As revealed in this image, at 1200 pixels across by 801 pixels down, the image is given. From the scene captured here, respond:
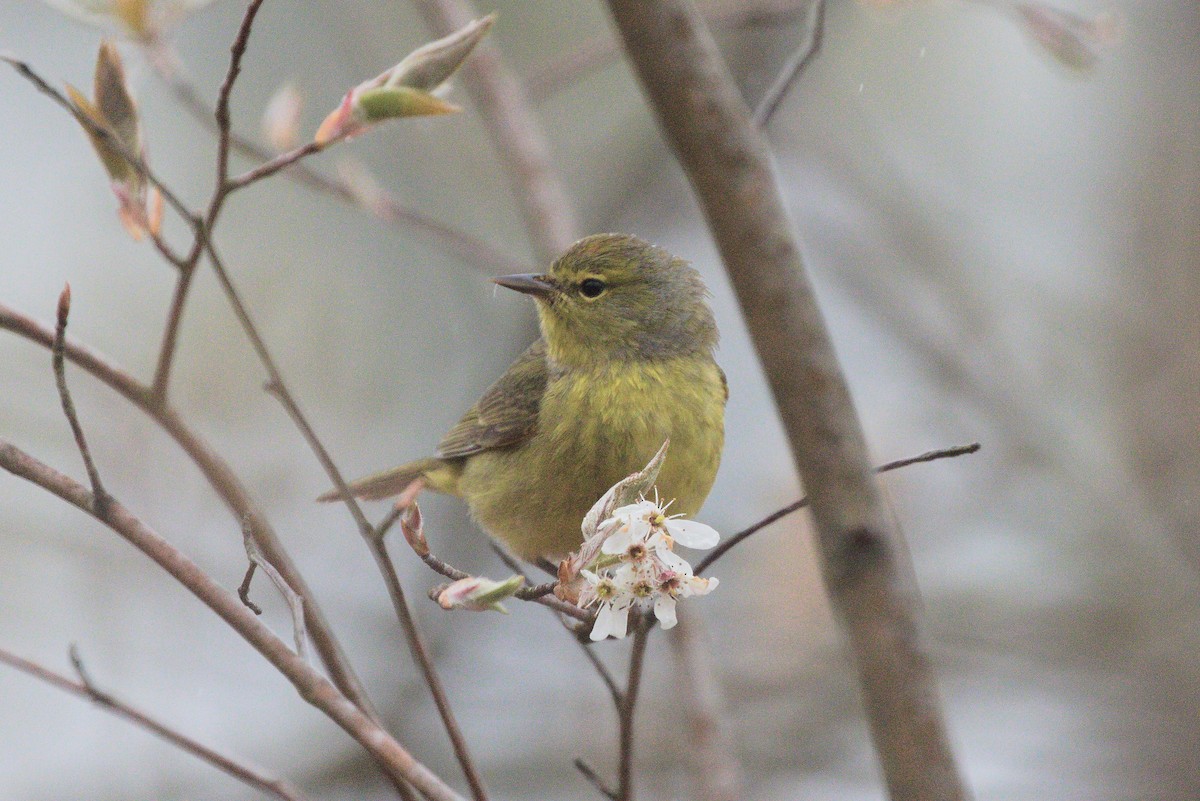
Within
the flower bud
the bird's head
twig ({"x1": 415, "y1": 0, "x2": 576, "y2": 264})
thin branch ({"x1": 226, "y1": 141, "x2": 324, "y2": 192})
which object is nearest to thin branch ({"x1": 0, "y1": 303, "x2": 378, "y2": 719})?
the flower bud

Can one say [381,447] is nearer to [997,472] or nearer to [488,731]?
[488,731]

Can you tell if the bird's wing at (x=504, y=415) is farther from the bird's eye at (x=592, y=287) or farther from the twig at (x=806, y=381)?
the twig at (x=806, y=381)

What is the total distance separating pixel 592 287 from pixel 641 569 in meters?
1.77

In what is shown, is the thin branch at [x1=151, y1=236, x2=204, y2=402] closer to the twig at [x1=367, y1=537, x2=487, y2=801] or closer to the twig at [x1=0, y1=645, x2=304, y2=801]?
the twig at [x1=0, y1=645, x2=304, y2=801]

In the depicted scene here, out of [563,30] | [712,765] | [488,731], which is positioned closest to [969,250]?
[563,30]

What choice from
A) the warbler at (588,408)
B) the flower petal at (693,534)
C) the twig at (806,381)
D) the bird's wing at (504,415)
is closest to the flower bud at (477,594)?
the flower petal at (693,534)

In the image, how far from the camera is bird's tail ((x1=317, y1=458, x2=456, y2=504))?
10.9 feet

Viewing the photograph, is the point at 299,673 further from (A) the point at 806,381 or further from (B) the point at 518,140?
(B) the point at 518,140

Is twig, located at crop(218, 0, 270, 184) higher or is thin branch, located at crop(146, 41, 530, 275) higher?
thin branch, located at crop(146, 41, 530, 275)

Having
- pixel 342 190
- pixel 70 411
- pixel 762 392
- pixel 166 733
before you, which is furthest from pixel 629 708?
pixel 762 392

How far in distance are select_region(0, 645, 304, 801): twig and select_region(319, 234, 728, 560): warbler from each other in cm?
122

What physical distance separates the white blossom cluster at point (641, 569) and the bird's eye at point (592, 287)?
5.56ft

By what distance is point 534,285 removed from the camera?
3.26 m

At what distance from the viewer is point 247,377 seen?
6.27 metres
